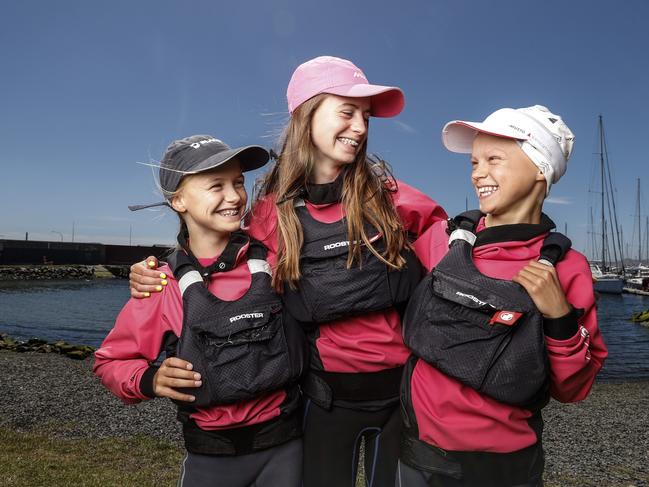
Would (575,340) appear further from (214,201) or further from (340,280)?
(214,201)

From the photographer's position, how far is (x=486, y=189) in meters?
2.38

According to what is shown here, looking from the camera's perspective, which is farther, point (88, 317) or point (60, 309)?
point (60, 309)

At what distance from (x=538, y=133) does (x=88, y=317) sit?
37.9m

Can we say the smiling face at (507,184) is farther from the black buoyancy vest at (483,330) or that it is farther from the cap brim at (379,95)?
the cap brim at (379,95)

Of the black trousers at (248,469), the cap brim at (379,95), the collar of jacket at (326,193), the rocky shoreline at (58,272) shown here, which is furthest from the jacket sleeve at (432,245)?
the rocky shoreline at (58,272)

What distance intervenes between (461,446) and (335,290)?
2.79 feet

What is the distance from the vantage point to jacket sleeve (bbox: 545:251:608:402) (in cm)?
209

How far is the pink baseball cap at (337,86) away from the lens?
2.76 m

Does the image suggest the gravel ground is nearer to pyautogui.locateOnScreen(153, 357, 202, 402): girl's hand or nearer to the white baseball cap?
the white baseball cap

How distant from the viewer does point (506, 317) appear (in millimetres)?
2096

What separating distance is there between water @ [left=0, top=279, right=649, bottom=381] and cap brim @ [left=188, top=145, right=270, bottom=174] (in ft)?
63.0

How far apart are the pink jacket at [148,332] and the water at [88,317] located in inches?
760

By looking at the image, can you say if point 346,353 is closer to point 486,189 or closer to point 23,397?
point 486,189

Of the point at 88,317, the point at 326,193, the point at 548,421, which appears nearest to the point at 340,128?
the point at 326,193
